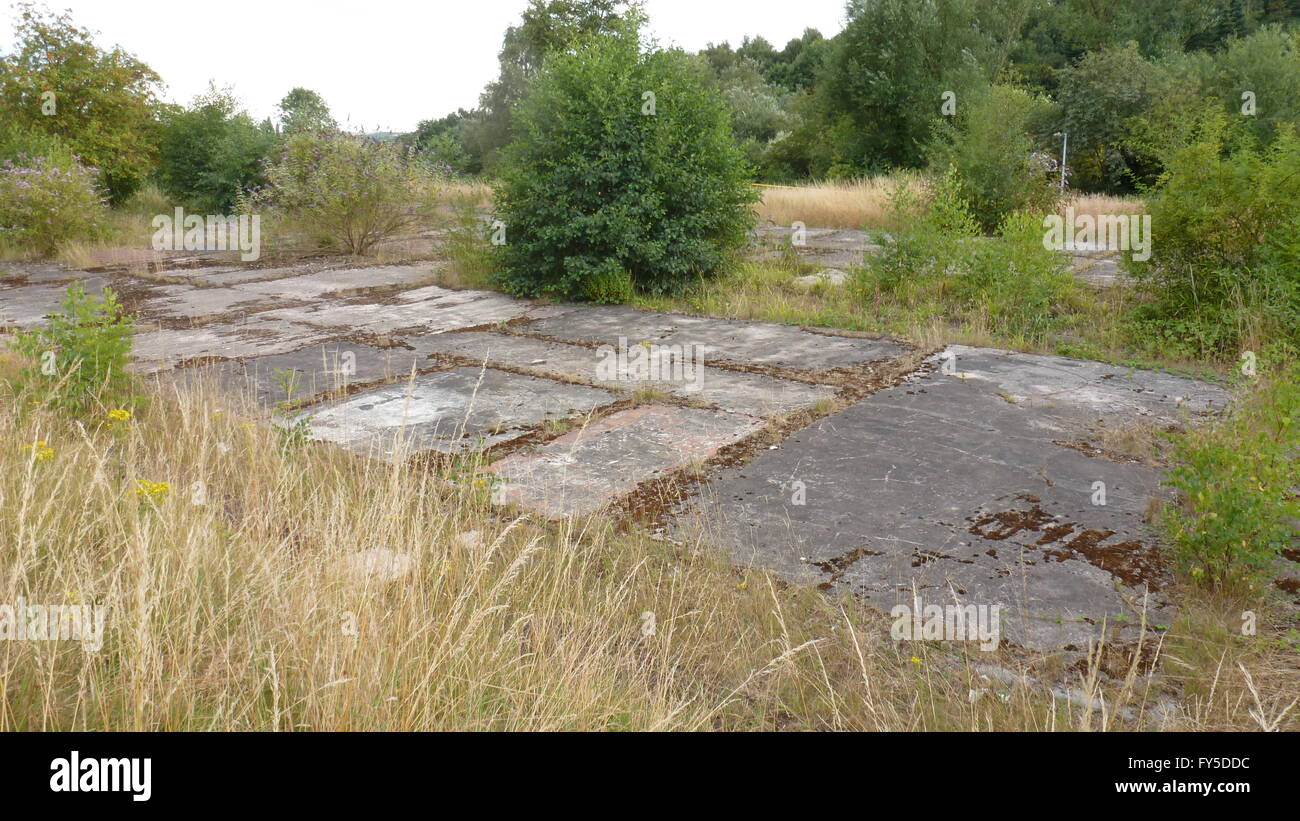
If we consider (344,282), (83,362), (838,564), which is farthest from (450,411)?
(344,282)

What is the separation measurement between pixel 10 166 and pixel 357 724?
48.0 ft

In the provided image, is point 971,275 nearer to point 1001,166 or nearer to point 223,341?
point 1001,166

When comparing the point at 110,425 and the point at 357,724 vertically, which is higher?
the point at 110,425

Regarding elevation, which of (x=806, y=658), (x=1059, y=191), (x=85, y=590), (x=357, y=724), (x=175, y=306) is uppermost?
(x=1059, y=191)

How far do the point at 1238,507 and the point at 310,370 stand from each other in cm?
571

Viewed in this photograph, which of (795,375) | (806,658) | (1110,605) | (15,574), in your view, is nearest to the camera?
(15,574)

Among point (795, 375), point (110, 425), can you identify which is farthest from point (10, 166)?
point (795, 375)

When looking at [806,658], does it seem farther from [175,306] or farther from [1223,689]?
[175,306]

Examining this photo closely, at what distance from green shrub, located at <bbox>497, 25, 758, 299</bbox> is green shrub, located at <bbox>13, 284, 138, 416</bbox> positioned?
4467 millimetres

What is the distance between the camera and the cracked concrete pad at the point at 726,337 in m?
6.82

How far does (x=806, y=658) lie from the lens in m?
2.87

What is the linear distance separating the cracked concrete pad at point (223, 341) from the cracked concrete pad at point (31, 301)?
102 centimetres

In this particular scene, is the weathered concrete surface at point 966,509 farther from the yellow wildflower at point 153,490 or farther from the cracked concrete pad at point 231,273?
the cracked concrete pad at point 231,273

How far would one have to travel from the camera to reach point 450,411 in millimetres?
5523
